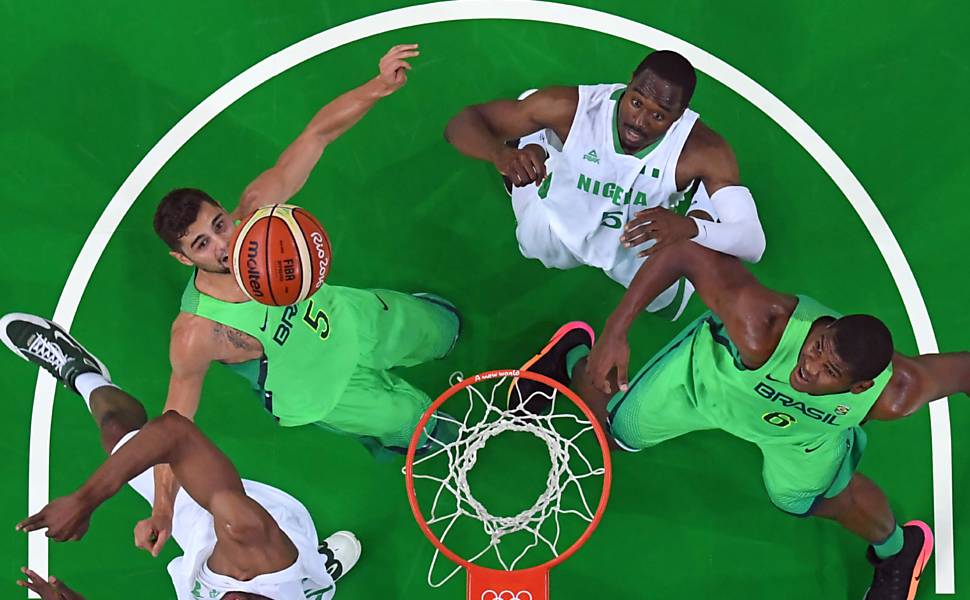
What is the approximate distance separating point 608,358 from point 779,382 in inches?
27.8

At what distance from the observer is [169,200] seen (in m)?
3.99

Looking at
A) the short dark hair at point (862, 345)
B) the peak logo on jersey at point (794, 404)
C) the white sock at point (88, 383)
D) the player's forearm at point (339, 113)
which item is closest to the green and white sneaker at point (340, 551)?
the white sock at point (88, 383)

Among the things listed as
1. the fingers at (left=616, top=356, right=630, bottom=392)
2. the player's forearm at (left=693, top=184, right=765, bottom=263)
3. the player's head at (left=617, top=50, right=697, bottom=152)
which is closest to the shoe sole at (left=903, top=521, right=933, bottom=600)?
the player's forearm at (left=693, top=184, right=765, bottom=263)

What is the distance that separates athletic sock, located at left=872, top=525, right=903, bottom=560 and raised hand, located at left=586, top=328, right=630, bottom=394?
1.90m

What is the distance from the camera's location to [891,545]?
491cm

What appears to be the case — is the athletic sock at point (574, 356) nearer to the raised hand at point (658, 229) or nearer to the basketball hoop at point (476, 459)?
the basketball hoop at point (476, 459)

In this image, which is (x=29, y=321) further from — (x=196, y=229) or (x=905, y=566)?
(x=905, y=566)

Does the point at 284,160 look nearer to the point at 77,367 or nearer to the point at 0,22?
the point at 77,367

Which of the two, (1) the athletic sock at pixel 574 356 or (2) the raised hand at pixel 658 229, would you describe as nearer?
(2) the raised hand at pixel 658 229

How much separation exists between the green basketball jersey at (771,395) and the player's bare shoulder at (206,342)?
1954mm

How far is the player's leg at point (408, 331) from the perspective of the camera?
4520 millimetres

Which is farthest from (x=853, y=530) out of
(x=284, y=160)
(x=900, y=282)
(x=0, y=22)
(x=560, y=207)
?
(x=0, y=22)

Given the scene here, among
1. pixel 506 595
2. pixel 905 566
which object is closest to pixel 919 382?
pixel 905 566

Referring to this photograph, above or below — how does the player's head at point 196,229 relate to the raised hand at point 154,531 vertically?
above
